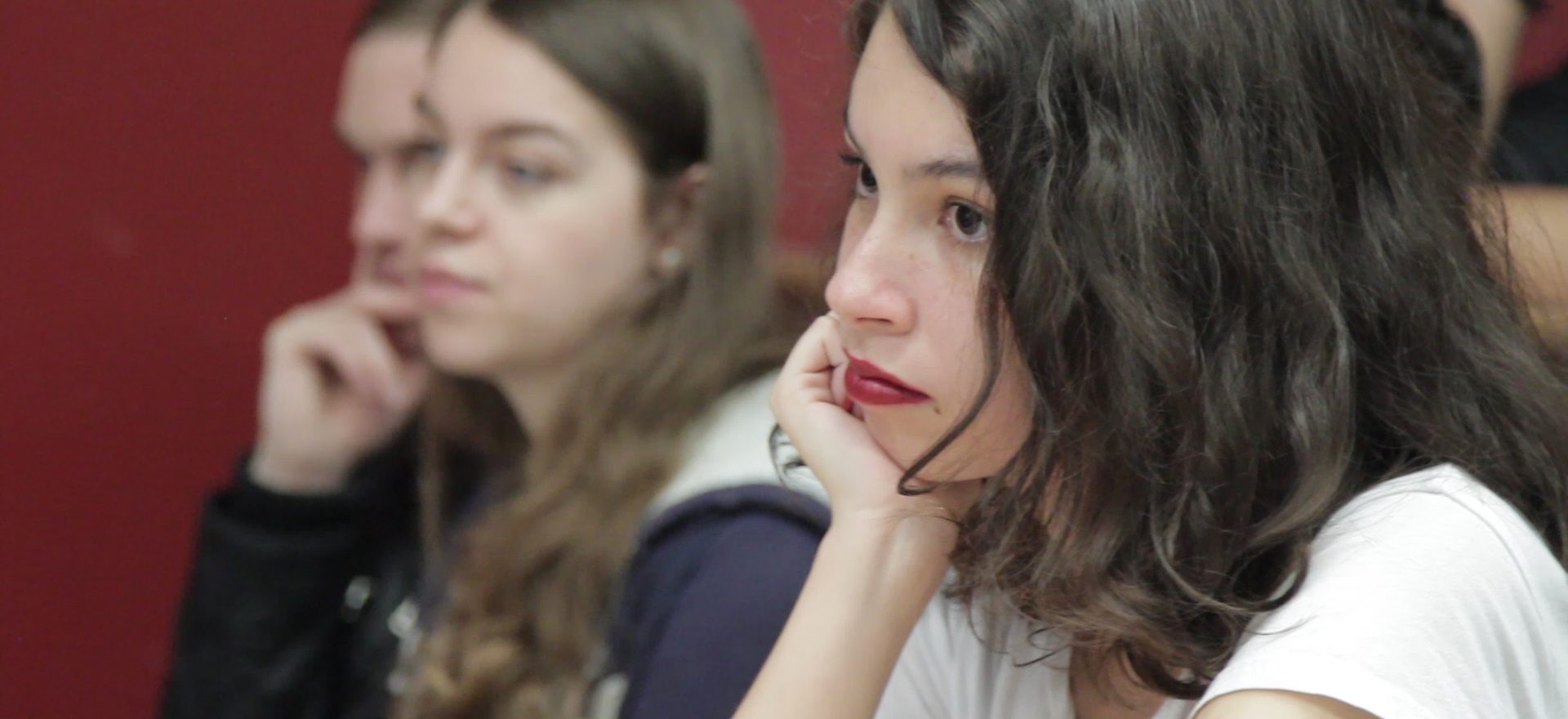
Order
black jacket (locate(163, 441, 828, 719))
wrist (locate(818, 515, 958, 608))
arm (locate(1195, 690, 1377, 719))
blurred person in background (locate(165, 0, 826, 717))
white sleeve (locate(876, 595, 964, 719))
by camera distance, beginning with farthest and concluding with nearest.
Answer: black jacket (locate(163, 441, 828, 719))
blurred person in background (locate(165, 0, 826, 717))
white sleeve (locate(876, 595, 964, 719))
wrist (locate(818, 515, 958, 608))
arm (locate(1195, 690, 1377, 719))

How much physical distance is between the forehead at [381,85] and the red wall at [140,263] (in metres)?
0.03

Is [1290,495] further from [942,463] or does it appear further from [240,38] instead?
[240,38]

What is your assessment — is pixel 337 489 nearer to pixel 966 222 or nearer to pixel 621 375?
pixel 621 375

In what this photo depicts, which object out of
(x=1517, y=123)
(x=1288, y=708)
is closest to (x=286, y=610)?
(x=1288, y=708)

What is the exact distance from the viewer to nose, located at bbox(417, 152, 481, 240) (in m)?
1.48

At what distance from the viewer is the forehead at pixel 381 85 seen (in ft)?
5.43

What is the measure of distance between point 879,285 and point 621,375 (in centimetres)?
65

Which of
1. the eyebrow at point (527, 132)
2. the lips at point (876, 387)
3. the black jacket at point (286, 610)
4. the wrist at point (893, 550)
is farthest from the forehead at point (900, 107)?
the black jacket at point (286, 610)

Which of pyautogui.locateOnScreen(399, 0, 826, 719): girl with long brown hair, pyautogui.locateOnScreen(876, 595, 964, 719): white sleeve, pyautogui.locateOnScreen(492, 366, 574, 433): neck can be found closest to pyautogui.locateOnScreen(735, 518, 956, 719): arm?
pyautogui.locateOnScreen(876, 595, 964, 719): white sleeve

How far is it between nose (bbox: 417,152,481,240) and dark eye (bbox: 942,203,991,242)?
2.43 ft

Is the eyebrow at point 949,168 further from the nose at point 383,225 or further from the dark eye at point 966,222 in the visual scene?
the nose at point 383,225

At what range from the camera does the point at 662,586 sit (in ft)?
4.11

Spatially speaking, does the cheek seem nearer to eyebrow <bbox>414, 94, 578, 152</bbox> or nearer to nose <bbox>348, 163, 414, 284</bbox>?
eyebrow <bbox>414, 94, 578, 152</bbox>

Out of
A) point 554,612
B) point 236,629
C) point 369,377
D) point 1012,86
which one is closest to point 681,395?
point 554,612
